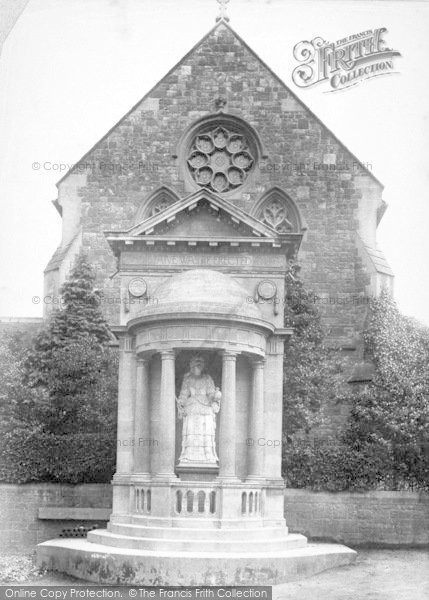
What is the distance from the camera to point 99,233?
3222 centimetres

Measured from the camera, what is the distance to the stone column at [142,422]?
843 inches

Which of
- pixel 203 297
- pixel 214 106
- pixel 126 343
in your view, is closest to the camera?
pixel 203 297

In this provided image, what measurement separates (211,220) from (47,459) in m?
8.37

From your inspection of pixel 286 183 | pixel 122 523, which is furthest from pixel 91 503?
pixel 286 183

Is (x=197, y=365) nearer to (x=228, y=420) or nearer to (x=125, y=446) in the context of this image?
(x=228, y=420)

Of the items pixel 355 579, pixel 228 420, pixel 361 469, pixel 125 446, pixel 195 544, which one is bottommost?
pixel 355 579

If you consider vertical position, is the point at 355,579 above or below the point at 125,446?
below

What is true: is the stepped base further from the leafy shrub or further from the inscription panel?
the inscription panel

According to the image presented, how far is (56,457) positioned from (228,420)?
24.1 feet

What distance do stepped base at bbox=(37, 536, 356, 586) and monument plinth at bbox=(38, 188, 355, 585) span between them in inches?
1.3

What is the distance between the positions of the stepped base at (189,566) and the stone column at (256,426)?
2.05m

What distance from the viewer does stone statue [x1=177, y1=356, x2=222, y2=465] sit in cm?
2088

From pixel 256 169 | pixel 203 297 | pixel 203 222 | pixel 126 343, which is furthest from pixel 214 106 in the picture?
pixel 203 297

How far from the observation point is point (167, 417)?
20453 mm
